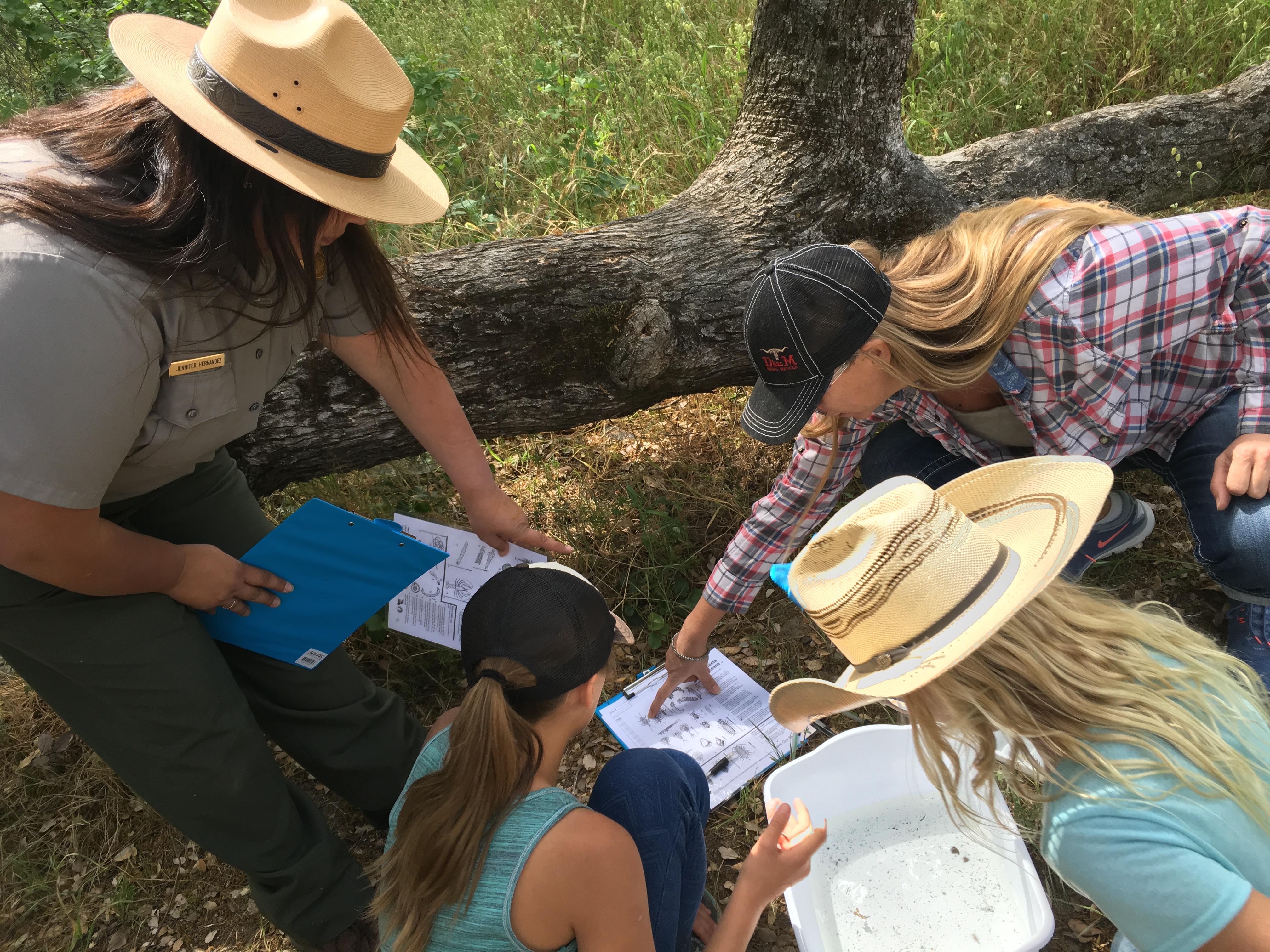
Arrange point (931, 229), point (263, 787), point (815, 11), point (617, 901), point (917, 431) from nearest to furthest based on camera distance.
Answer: point (617, 901) < point (263, 787) < point (917, 431) < point (815, 11) < point (931, 229)

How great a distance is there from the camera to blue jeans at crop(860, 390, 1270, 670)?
5.58 feet

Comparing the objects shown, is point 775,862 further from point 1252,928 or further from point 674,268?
point 674,268

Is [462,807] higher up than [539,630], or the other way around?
[539,630]

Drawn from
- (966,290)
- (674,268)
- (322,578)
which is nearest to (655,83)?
(674,268)

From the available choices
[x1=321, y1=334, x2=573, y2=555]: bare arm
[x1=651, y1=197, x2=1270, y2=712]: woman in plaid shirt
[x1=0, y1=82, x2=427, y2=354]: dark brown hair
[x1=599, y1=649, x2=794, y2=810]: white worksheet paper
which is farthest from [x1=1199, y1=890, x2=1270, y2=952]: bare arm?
[x1=0, y1=82, x2=427, y2=354]: dark brown hair

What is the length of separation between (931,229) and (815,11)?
2.53ft

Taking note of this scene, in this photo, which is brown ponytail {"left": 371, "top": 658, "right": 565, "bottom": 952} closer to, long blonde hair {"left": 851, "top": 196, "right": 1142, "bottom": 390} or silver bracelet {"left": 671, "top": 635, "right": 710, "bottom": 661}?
silver bracelet {"left": 671, "top": 635, "right": 710, "bottom": 661}

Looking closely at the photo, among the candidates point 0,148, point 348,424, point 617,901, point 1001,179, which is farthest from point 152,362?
point 1001,179

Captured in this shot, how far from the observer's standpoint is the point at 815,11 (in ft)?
7.70

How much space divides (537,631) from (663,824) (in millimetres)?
495

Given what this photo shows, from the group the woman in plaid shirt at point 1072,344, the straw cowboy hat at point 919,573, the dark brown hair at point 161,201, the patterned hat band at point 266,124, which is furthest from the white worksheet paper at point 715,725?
the patterned hat band at point 266,124

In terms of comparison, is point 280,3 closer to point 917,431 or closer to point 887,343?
point 887,343

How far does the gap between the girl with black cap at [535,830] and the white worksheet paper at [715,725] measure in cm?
54

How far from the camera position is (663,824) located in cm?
155
